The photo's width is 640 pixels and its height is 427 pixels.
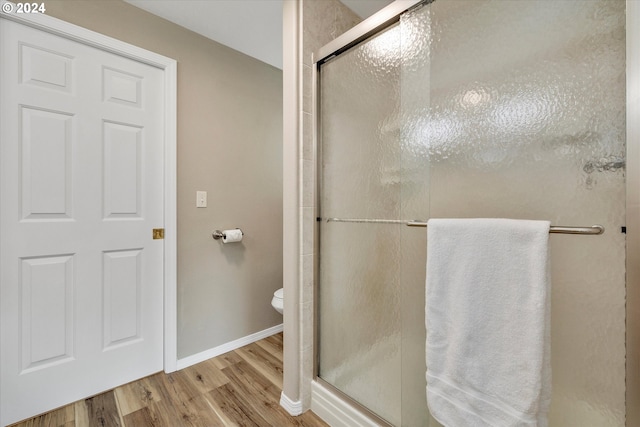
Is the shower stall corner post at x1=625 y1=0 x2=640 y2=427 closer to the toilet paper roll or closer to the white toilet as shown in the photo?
the white toilet

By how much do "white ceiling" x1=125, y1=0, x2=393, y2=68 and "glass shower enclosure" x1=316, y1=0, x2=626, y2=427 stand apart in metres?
0.57

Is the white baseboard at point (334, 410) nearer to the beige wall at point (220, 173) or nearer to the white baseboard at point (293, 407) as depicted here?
the white baseboard at point (293, 407)

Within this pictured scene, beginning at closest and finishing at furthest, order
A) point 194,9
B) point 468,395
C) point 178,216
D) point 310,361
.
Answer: point 468,395 → point 310,361 → point 194,9 → point 178,216

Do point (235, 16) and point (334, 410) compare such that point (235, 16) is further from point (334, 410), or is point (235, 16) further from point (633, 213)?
point (334, 410)

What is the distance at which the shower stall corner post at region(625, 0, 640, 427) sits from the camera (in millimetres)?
694

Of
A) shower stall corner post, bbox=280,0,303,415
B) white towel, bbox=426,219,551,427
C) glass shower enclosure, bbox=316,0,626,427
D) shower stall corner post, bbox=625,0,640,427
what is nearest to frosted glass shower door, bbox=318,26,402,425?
glass shower enclosure, bbox=316,0,626,427

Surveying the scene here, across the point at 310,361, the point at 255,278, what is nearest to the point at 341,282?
the point at 310,361

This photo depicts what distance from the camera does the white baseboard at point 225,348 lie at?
1.90 metres

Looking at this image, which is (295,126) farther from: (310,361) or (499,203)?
(310,361)

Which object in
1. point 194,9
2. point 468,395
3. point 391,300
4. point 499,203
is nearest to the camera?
point 468,395

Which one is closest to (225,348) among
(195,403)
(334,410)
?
(195,403)

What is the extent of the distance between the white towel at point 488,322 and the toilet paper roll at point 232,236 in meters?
1.43

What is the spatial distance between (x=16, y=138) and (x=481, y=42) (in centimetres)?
213

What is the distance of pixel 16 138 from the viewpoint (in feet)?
4.50
